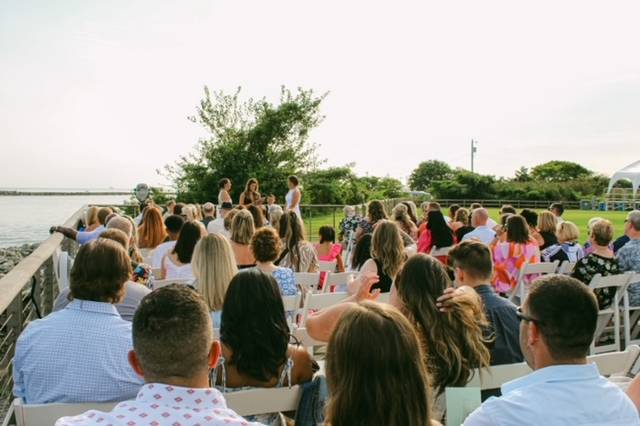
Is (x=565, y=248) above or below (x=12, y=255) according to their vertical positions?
above

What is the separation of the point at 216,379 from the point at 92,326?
663mm

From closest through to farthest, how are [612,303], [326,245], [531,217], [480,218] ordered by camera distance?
[612,303]
[326,245]
[480,218]
[531,217]

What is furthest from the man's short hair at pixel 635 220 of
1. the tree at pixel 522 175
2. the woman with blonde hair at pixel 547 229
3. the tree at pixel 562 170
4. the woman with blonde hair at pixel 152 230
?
the tree at pixel 562 170

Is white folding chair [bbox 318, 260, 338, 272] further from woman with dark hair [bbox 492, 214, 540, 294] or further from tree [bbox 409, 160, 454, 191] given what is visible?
tree [bbox 409, 160, 454, 191]

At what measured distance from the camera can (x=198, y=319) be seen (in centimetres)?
198

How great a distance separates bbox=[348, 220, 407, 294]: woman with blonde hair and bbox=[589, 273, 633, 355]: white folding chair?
185 cm

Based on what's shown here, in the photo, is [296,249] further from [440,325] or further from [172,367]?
[172,367]

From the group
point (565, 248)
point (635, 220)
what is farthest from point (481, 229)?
point (635, 220)

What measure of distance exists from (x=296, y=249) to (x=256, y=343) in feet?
14.5

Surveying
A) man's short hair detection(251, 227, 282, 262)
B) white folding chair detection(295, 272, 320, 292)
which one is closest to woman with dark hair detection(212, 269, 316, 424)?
man's short hair detection(251, 227, 282, 262)

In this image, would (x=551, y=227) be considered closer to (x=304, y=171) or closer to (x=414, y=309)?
(x=414, y=309)

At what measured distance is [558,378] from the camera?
2156mm

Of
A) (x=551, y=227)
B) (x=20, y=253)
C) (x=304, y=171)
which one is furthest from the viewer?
(x=304, y=171)

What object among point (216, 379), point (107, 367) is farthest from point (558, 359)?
point (107, 367)
